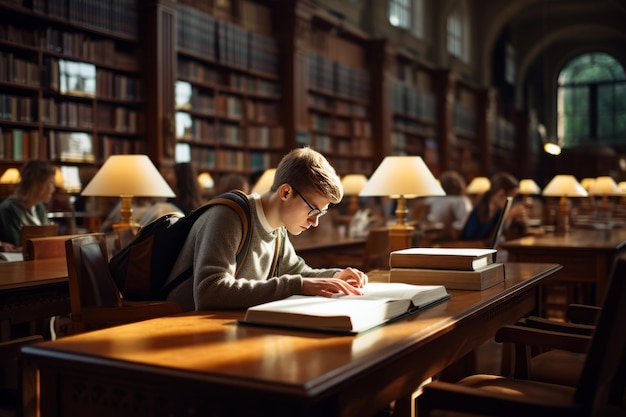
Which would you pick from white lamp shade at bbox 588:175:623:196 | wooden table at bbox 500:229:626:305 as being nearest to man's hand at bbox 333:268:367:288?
wooden table at bbox 500:229:626:305

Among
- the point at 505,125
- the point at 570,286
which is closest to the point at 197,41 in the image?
the point at 570,286

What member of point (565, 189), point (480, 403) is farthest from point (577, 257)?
point (480, 403)

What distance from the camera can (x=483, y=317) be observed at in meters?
2.27

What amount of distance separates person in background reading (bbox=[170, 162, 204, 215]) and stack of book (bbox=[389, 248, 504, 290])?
261 cm

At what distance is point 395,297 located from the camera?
6.47ft

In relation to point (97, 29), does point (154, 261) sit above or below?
below

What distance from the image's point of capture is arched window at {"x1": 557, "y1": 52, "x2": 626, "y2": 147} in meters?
22.9

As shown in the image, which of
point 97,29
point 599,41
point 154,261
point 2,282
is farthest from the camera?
point 599,41

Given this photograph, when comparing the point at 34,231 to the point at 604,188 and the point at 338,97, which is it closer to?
the point at 604,188

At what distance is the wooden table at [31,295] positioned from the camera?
3.01 m

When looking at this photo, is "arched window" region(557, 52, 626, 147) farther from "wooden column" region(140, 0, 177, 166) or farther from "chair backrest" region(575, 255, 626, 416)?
"chair backrest" region(575, 255, 626, 416)

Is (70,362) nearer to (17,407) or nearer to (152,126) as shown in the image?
(17,407)

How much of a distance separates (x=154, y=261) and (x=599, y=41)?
2264 centimetres

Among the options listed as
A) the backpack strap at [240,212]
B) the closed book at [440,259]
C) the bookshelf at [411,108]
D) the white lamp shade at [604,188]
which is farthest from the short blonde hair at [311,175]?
the bookshelf at [411,108]
